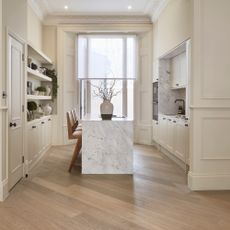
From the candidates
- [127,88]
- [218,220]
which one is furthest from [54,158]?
[218,220]

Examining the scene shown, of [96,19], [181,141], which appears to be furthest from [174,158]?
[96,19]

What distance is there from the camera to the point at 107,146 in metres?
4.61

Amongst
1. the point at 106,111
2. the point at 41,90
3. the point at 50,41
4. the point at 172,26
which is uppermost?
the point at 50,41

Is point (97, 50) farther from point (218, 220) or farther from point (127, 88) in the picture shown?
point (218, 220)

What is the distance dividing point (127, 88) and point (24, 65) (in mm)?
4180

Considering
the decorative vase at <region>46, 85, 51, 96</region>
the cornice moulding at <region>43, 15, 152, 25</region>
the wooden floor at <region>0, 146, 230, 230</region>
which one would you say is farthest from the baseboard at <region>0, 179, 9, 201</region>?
the cornice moulding at <region>43, 15, 152, 25</region>

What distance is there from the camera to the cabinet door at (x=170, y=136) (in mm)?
5496

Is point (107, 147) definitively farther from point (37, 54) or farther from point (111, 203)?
point (37, 54)

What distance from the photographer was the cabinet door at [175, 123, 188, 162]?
15.3 feet

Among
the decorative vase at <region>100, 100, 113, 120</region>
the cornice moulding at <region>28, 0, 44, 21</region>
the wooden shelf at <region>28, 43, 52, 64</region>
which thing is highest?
the cornice moulding at <region>28, 0, 44, 21</region>

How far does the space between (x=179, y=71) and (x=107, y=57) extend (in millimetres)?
2728

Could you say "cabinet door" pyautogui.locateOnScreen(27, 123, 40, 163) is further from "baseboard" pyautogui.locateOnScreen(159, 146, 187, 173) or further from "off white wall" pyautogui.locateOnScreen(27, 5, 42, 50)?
"baseboard" pyautogui.locateOnScreen(159, 146, 187, 173)

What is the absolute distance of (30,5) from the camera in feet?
20.3

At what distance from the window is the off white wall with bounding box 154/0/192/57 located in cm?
107
